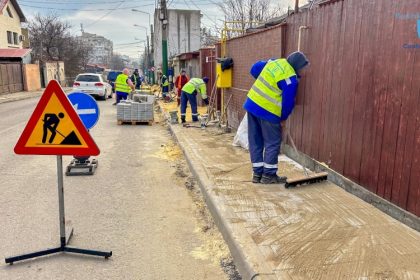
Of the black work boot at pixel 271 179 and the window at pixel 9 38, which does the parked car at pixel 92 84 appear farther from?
the window at pixel 9 38

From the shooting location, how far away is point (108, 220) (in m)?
4.66

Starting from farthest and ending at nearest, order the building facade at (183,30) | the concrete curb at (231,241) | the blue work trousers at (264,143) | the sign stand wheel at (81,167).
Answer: the building facade at (183,30), the sign stand wheel at (81,167), the blue work trousers at (264,143), the concrete curb at (231,241)

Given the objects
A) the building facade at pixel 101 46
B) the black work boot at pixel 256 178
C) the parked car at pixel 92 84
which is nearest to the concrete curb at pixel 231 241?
the black work boot at pixel 256 178

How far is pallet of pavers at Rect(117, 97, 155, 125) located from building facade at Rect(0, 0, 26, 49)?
103 ft

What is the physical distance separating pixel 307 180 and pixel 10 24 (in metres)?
43.2

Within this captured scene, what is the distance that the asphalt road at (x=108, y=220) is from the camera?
3.54 metres

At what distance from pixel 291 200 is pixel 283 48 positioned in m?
3.26

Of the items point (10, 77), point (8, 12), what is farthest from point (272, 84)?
point (8, 12)

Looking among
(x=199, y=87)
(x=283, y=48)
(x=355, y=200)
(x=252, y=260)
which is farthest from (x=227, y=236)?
(x=199, y=87)

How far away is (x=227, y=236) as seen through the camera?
3980 millimetres

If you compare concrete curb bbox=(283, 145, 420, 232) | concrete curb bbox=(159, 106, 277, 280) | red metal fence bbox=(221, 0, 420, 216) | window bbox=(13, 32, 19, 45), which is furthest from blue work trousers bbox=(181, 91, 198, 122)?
window bbox=(13, 32, 19, 45)

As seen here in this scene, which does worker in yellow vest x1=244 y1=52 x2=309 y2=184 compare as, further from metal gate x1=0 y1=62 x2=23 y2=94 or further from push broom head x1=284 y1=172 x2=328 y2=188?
metal gate x1=0 y1=62 x2=23 y2=94

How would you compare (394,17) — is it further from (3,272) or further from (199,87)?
(199,87)

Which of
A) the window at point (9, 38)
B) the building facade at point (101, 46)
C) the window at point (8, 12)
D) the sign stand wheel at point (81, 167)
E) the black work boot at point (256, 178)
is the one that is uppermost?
the building facade at point (101, 46)
